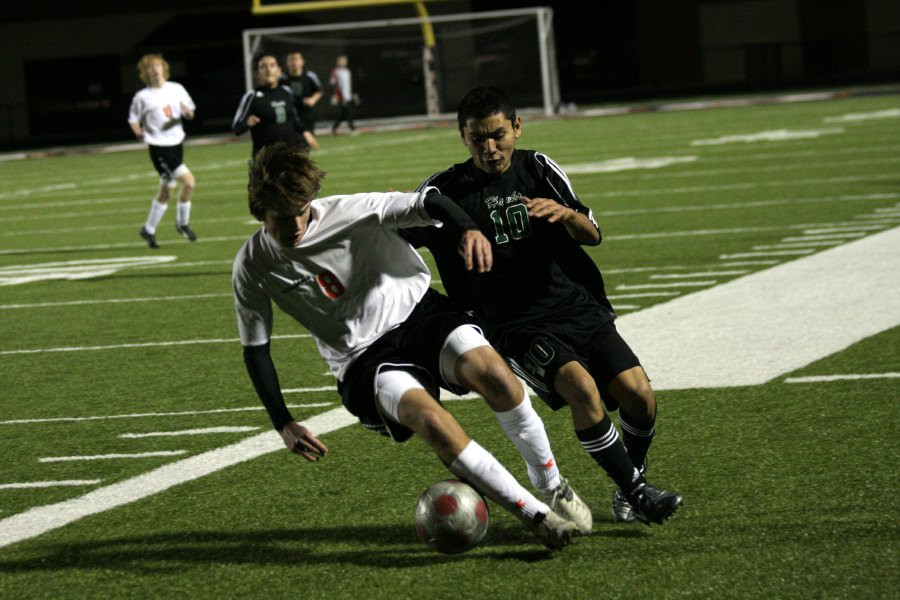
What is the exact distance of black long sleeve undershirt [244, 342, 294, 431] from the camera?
4.76 meters

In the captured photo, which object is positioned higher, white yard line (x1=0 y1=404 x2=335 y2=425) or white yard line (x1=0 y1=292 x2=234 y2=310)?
white yard line (x1=0 y1=292 x2=234 y2=310)

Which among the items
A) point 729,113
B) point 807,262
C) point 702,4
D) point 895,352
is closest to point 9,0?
point 702,4

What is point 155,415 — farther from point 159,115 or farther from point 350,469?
point 159,115

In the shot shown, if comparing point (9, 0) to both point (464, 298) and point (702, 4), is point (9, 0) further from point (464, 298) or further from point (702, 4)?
point (464, 298)

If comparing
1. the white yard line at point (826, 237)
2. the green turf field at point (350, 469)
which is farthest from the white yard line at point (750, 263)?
the white yard line at point (826, 237)

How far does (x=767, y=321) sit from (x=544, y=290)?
371 cm

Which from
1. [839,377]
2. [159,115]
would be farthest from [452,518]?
[159,115]

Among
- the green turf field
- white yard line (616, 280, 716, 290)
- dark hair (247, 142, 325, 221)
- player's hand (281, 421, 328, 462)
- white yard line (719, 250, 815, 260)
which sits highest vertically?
dark hair (247, 142, 325, 221)

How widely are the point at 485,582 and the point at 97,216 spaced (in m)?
15.7

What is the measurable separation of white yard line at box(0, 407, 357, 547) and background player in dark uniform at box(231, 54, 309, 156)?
25.8ft

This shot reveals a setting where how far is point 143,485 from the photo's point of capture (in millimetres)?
5918

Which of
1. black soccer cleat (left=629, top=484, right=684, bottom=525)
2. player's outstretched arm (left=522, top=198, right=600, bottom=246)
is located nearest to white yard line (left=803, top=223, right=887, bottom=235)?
player's outstretched arm (left=522, top=198, right=600, bottom=246)

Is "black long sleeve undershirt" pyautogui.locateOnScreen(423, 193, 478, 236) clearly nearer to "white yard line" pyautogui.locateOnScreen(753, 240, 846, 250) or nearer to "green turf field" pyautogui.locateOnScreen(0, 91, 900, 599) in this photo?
"green turf field" pyautogui.locateOnScreen(0, 91, 900, 599)

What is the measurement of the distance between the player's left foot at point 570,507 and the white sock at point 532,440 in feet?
0.09
